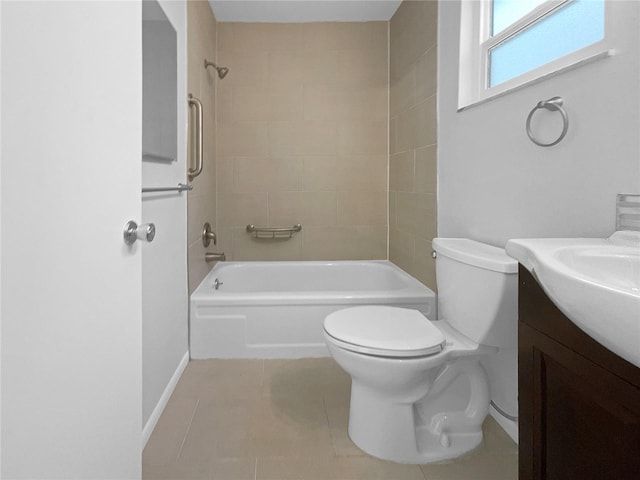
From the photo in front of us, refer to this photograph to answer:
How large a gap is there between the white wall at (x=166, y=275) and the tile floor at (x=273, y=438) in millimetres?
111

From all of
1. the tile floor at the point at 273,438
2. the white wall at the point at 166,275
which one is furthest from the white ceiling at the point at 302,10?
the tile floor at the point at 273,438

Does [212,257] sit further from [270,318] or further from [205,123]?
[205,123]

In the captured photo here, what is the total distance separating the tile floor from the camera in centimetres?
159

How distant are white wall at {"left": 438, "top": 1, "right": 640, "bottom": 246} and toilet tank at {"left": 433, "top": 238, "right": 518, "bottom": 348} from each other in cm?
21

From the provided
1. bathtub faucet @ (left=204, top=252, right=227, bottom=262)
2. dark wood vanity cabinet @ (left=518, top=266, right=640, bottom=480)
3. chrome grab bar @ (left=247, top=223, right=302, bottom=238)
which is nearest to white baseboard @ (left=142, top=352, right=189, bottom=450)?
bathtub faucet @ (left=204, top=252, right=227, bottom=262)

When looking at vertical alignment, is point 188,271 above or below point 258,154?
below

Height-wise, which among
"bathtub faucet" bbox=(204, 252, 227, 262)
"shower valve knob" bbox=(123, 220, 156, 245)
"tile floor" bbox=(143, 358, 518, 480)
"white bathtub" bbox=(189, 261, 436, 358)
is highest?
"shower valve knob" bbox=(123, 220, 156, 245)

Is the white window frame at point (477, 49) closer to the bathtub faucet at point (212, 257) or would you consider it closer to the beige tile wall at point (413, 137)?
the beige tile wall at point (413, 137)

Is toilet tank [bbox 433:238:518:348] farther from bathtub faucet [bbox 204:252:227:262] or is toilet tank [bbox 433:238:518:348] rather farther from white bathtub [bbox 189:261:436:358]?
bathtub faucet [bbox 204:252:227:262]

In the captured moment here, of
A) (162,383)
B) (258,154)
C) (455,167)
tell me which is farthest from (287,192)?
(162,383)

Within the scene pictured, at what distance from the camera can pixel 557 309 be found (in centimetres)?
87

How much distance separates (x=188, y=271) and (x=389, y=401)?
1380mm

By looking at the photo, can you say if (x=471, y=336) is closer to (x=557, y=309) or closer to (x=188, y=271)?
(x=557, y=309)

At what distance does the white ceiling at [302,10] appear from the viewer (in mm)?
3123
